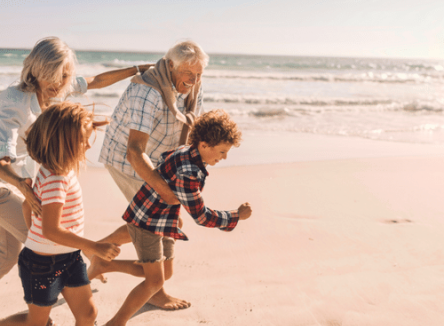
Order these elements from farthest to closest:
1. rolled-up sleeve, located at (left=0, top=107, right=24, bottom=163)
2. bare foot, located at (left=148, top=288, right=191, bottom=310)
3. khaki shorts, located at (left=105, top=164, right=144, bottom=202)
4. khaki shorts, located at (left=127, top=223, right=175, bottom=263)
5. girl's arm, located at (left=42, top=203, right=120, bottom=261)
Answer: bare foot, located at (left=148, top=288, right=191, bottom=310), khaki shorts, located at (left=105, top=164, right=144, bottom=202), khaki shorts, located at (left=127, top=223, right=175, bottom=263), rolled-up sleeve, located at (left=0, top=107, right=24, bottom=163), girl's arm, located at (left=42, top=203, right=120, bottom=261)

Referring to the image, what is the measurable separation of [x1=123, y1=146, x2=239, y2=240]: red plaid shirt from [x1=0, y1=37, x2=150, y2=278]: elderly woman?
0.57m

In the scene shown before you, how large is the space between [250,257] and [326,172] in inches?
112

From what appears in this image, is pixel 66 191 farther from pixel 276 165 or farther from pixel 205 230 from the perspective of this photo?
pixel 276 165

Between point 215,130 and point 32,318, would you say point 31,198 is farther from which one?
point 215,130

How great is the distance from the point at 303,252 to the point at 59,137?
251 cm

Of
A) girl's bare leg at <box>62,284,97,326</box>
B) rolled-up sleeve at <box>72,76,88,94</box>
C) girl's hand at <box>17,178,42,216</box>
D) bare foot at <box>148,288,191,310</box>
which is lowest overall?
bare foot at <box>148,288,191,310</box>

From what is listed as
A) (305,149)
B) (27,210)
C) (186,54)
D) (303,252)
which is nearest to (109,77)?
(186,54)

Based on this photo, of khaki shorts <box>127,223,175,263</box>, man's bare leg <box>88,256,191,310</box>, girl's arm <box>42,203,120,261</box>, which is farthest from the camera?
man's bare leg <box>88,256,191,310</box>

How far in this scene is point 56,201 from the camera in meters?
1.83

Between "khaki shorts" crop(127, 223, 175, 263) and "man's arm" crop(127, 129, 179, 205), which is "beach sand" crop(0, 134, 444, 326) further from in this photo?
"man's arm" crop(127, 129, 179, 205)

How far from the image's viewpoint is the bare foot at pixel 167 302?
2906mm

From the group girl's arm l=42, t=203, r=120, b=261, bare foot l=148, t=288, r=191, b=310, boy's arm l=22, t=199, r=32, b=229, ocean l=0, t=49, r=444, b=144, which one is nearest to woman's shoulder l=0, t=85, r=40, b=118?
boy's arm l=22, t=199, r=32, b=229

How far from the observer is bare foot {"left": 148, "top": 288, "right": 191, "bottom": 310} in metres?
2.91

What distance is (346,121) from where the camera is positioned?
11.6 m
